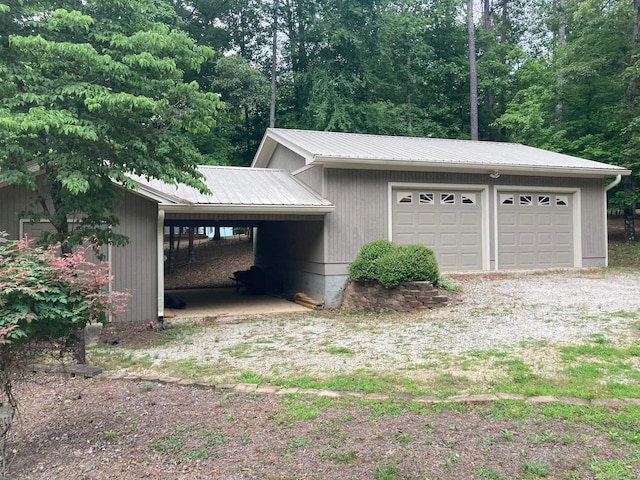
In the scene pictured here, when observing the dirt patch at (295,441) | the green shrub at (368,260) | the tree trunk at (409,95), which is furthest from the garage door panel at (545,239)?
the tree trunk at (409,95)

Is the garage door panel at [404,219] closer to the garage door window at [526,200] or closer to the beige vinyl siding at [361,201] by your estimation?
the beige vinyl siding at [361,201]

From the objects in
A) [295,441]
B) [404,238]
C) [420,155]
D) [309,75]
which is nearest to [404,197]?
[404,238]

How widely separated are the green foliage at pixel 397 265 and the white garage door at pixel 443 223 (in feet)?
5.55

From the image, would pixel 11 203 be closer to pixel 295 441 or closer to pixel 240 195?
pixel 240 195

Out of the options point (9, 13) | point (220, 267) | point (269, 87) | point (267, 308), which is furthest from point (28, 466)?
point (269, 87)

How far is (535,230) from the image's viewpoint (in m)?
12.2

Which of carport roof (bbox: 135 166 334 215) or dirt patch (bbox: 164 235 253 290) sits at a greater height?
carport roof (bbox: 135 166 334 215)

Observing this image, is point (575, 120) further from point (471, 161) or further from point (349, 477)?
point (349, 477)

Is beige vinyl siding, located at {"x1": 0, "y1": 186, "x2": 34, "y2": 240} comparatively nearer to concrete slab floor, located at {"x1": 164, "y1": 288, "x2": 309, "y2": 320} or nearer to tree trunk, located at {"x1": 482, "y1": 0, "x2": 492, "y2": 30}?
concrete slab floor, located at {"x1": 164, "y1": 288, "x2": 309, "y2": 320}

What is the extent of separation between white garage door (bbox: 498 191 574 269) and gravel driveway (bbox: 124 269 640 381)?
5.91 ft

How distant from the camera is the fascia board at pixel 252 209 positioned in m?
8.83

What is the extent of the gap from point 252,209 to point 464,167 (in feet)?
16.7

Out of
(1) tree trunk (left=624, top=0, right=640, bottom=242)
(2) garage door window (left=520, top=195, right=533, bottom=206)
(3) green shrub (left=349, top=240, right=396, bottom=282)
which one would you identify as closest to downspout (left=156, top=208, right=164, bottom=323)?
(3) green shrub (left=349, top=240, right=396, bottom=282)

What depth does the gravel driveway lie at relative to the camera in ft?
18.1
